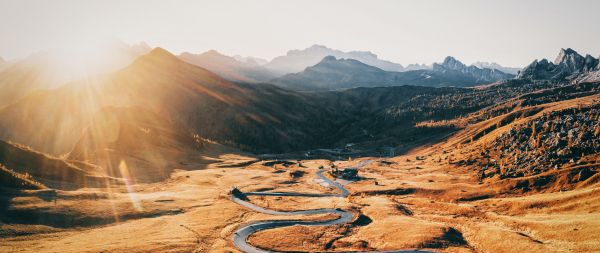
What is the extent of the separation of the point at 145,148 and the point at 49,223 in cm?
12345

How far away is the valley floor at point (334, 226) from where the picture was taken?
6162 centimetres

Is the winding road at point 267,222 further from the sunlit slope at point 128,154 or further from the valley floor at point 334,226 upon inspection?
the sunlit slope at point 128,154

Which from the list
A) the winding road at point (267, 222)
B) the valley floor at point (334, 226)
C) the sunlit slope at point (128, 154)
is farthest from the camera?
the sunlit slope at point (128, 154)

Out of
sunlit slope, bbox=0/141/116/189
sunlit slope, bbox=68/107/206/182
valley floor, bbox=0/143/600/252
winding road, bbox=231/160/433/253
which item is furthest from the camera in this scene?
sunlit slope, bbox=68/107/206/182

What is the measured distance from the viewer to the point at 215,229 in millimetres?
77000

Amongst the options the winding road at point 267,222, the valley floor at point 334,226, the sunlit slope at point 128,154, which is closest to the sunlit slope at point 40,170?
the valley floor at point 334,226

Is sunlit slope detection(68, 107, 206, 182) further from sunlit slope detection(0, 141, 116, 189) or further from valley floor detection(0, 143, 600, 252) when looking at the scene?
valley floor detection(0, 143, 600, 252)

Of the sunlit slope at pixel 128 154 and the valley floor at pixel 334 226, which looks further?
the sunlit slope at pixel 128 154

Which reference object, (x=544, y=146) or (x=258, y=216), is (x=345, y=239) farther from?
(x=544, y=146)

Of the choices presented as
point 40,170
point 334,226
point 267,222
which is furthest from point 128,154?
point 334,226

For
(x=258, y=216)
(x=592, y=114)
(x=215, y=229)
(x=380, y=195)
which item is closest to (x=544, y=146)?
(x=592, y=114)

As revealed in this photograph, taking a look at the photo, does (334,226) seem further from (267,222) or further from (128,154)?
(128,154)

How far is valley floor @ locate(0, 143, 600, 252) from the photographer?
61625 mm

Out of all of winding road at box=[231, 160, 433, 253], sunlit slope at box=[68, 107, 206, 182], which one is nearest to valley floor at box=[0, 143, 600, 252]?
winding road at box=[231, 160, 433, 253]
